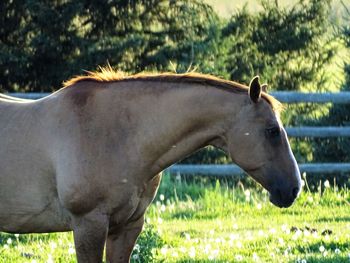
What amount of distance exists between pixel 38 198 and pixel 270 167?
1.29m

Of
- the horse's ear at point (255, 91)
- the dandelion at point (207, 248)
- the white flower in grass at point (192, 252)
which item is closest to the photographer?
the horse's ear at point (255, 91)

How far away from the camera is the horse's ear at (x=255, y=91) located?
540cm

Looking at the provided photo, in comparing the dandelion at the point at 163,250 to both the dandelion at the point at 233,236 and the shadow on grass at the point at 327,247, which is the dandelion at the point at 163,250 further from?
the shadow on grass at the point at 327,247

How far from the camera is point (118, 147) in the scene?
5520 millimetres

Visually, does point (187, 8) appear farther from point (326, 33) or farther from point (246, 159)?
point (246, 159)

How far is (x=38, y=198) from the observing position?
564cm

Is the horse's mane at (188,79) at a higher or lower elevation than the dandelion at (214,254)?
higher

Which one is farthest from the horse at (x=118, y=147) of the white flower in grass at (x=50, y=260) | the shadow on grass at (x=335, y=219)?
the shadow on grass at (x=335, y=219)

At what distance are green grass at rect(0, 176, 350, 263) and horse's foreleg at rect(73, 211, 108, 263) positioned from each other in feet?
3.26

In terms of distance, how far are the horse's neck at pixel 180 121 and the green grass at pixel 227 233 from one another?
3.66ft

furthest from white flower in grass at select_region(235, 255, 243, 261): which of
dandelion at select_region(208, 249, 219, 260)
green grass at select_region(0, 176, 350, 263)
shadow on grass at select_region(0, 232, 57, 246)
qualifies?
shadow on grass at select_region(0, 232, 57, 246)

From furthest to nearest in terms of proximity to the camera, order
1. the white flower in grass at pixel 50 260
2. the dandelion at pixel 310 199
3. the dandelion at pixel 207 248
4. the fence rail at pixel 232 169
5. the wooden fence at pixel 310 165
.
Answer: the fence rail at pixel 232 169 → the wooden fence at pixel 310 165 → the dandelion at pixel 310 199 → the dandelion at pixel 207 248 → the white flower in grass at pixel 50 260

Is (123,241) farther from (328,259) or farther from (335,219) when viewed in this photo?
(335,219)

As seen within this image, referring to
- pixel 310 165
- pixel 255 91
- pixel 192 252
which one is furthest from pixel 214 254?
pixel 310 165
